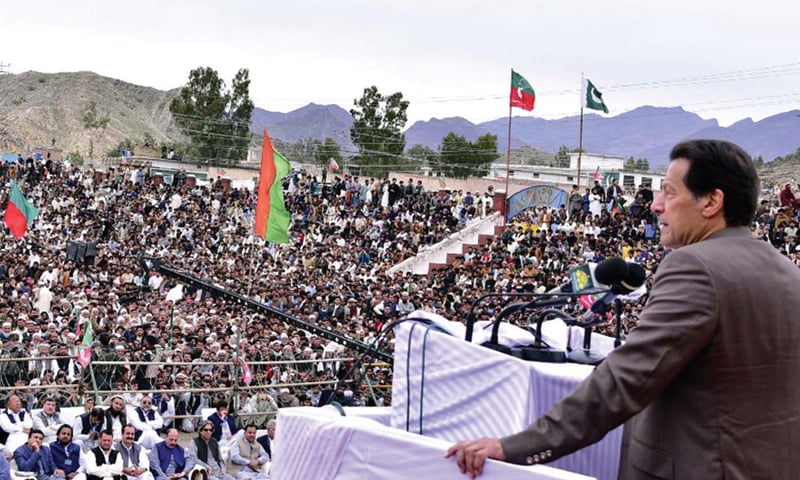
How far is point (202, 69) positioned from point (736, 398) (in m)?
62.5

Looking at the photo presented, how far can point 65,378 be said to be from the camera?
11.4m

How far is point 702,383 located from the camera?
64.5 inches

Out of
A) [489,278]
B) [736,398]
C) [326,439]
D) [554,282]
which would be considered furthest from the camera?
[489,278]

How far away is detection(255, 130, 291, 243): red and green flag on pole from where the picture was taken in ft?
40.8

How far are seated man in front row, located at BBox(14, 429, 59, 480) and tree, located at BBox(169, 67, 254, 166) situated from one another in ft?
173

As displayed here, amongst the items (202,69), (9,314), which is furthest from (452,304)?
(202,69)

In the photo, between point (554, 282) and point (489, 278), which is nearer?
point (554, 282)

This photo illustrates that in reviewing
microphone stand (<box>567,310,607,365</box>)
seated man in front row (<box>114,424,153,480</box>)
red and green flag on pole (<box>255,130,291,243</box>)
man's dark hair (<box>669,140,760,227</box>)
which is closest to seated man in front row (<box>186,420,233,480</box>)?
seated man in front row (<box>114,424,153,480</box>)

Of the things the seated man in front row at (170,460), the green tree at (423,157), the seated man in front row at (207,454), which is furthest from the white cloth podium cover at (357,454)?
the green tree at (423,157)

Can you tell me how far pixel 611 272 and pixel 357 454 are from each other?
628mm

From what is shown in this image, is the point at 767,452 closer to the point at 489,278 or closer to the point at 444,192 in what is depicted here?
the point at 489,278

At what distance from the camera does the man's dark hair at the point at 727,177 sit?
5.79 feet

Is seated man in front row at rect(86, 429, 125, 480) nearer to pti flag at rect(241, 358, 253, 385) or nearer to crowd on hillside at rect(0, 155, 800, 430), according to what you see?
crowd on hillside at rect(0, 155, 800, 430)

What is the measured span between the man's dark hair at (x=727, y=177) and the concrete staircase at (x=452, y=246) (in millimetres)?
21486
